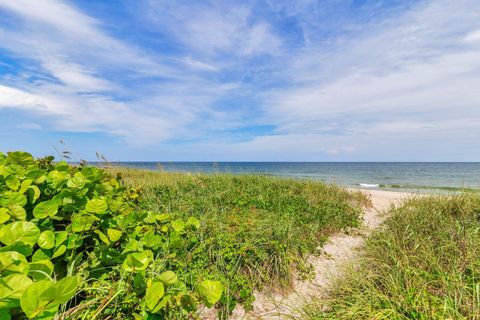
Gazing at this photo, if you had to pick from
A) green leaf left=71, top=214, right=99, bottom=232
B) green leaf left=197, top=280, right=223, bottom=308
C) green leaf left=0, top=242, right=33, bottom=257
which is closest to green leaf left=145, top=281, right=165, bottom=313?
green leaf left=197, top=280, right=223, bottom=308

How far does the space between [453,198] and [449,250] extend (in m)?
4.23

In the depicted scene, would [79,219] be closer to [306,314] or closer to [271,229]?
[306,314]

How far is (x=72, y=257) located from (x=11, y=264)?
78 centimetres

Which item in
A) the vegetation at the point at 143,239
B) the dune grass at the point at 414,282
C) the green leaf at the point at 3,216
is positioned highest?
the green leaf at the point at 3,216

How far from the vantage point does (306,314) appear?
3277 millimetres

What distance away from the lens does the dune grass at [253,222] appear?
13.1ft

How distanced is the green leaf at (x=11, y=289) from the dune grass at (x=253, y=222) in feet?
8.95

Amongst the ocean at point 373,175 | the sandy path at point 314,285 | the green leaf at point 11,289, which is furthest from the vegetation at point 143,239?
the ocean at point 373,175

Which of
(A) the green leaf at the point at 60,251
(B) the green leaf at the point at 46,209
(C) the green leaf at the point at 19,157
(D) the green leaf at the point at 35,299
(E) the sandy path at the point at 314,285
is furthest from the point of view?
(E) the sandy path at the point at 314,285

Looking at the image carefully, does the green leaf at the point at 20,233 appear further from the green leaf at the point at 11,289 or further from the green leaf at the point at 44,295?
the green leaf at the point at 44,295

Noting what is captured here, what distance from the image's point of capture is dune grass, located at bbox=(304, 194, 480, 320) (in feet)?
9.30

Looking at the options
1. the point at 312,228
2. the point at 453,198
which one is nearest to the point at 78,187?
the point at 312,228

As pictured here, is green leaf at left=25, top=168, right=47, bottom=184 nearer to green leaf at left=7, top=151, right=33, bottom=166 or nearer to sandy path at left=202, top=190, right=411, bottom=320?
green leaf at left=7, top=151, right=33, bottom=166

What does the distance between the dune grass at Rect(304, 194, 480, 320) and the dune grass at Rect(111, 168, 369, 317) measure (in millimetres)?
966
